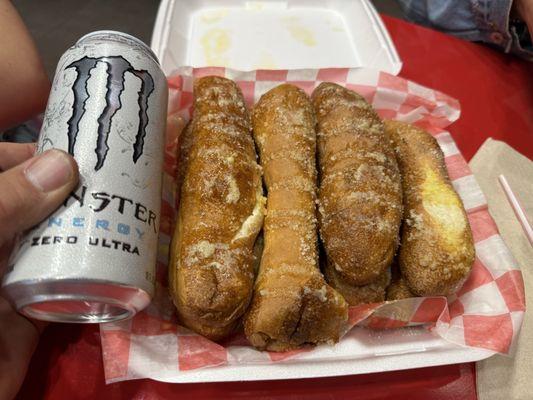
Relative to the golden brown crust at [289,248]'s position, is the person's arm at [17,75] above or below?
above

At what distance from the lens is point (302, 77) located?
1.37 meters

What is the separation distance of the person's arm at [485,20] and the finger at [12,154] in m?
1.59

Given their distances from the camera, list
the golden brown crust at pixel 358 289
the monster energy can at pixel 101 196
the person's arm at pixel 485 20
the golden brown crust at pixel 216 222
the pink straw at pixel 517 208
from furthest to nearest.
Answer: the person's arm at pixel 485 20 → the pink straw at pixel 517 208 → the golden brown crust at pixel 358 289 → the golden brown crust at pixel 216 222 → the monster energy can at pixel 101 196

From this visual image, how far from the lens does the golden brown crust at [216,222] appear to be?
0.86m

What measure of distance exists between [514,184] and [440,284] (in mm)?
561

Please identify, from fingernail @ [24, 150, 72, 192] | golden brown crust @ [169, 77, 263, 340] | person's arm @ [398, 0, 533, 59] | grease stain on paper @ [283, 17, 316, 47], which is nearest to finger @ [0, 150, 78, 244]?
fingernail @ [24, 150, 72, 192]

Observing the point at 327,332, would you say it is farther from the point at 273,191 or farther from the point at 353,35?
the point at 353,35

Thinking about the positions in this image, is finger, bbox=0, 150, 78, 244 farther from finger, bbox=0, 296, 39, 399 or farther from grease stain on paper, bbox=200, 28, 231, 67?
grease stain on paper, bbox=200, 28, 231, 67

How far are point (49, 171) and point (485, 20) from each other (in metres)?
1.67

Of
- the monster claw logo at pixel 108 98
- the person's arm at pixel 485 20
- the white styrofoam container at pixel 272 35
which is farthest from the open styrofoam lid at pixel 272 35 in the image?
the monster claw logo at pixel 108 98

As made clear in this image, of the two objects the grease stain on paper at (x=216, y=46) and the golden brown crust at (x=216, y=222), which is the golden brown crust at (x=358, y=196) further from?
the grease stain on paper at (x=216, y=46)

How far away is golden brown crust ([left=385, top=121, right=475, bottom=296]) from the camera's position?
0.95 m

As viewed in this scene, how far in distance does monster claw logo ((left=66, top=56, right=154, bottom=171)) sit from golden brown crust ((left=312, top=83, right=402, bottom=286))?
434 mm

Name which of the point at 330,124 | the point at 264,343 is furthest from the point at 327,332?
the point at 330,124
